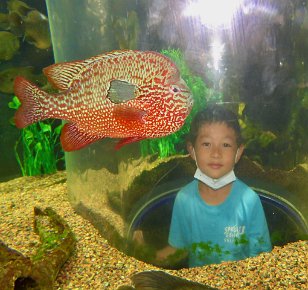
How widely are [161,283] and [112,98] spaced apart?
85cm

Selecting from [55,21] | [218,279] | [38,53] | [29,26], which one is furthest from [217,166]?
[38,53]

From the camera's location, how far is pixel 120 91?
1.85 m

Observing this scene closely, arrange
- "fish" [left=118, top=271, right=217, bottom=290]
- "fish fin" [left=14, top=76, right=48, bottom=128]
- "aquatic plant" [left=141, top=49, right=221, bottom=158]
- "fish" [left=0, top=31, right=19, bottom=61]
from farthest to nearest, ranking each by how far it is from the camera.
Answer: "fish" [left=0, top=31, right=19, bottom=61] → "aquatic plant" [left=141, top=49, right=221, bottom=158] → "fish fin" [left=14, top=76, right=48, bottom=128] → "fish" [left=118, top=271, right=217, bottom=290]

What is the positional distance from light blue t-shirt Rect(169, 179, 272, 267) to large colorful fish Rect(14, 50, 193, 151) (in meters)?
0.68

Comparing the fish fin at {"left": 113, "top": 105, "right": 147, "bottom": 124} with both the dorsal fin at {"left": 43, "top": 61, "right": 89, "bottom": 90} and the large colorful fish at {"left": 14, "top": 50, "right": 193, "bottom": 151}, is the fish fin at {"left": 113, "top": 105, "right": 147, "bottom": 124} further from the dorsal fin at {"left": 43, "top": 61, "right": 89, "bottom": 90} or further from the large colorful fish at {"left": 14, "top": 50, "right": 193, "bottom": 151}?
the dorsal fin at {"left": 43, "top": 61, "right": 89, "bottom": 90}

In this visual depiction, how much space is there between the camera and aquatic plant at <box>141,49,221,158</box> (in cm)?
214

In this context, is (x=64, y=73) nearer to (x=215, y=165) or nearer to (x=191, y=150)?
(x=191, y=150)

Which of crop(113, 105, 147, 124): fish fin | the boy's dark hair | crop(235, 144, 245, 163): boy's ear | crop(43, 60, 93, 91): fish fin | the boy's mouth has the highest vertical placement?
crop(43, 60, 93, 91): fish fin

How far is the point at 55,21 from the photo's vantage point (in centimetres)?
338

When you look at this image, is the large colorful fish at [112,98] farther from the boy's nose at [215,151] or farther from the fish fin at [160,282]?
the fish fin at [160,282]

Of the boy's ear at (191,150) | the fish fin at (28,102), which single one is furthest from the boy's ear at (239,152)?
the fish fin at (28,102)

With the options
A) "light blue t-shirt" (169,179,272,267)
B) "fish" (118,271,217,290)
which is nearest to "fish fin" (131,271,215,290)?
"fish" (118,271,217,290)

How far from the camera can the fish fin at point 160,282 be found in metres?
1.57

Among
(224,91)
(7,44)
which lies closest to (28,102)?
(224,91)
